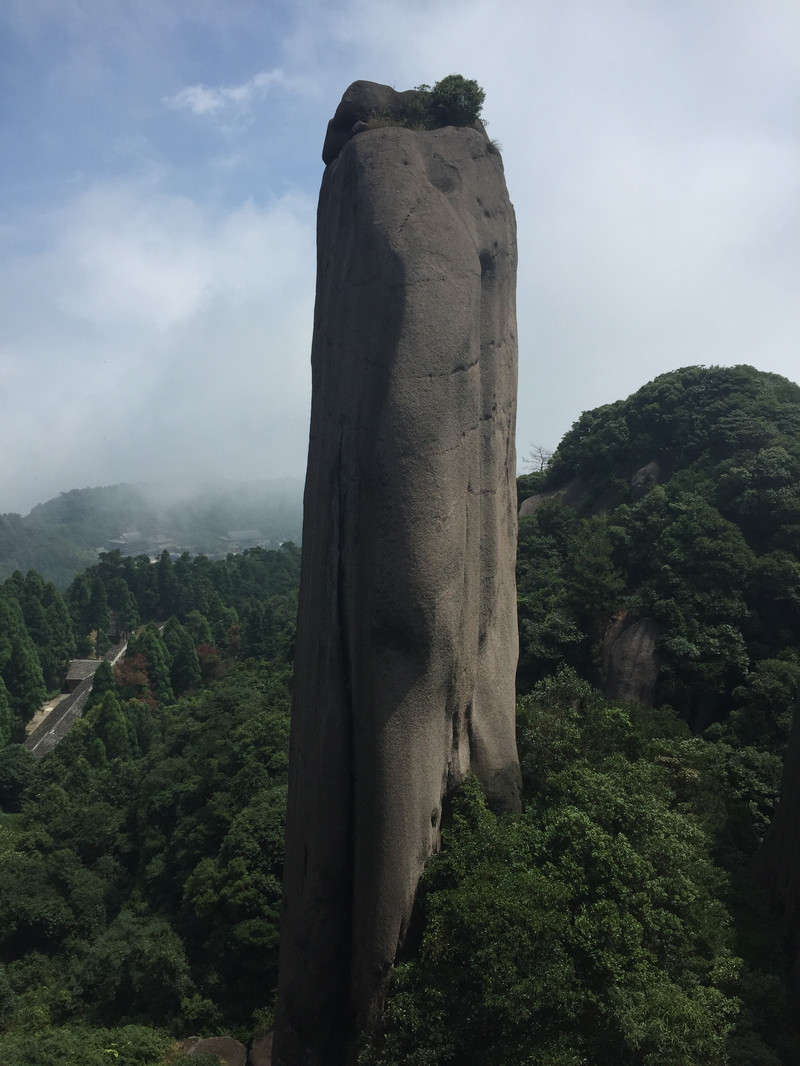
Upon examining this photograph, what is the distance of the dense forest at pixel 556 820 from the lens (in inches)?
289

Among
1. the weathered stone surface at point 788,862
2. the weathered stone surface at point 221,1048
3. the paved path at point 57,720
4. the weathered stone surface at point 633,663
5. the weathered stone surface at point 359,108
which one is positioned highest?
the weathered stone surface at point 359,108

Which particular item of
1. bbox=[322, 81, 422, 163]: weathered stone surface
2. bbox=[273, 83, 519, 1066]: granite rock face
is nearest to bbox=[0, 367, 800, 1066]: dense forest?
bbox=[273, 83, 519, 1066]: granite rock face

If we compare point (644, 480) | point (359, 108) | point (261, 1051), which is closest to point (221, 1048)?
point (261, 1051)

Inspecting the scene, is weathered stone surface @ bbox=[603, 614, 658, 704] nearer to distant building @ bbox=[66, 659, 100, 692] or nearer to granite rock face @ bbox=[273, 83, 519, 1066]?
granite rock face @ bbox=[273, 83, 519, 1066]

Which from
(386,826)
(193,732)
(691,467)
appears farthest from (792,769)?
(193,732)

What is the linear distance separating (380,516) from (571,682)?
27.4 ft

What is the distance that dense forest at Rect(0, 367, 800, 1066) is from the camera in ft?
24.1

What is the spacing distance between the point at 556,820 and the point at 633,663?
1332 cm

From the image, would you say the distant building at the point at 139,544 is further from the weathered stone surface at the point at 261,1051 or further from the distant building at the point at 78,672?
the weathered stone surface at the point at 261,1051

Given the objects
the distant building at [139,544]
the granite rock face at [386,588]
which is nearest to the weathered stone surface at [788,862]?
the granite rock face at [386,588]

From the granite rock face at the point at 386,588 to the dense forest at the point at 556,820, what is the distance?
2.63ft

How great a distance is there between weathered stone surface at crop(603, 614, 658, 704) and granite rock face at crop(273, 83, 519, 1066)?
37.3 ft

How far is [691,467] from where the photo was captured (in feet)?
94.2

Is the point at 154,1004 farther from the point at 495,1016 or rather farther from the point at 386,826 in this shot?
the point at 495,1016
